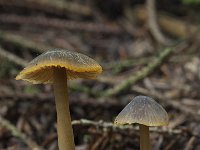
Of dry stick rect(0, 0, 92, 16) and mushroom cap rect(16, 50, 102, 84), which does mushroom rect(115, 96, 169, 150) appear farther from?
dry stick rect(0, 0, 92, 16)

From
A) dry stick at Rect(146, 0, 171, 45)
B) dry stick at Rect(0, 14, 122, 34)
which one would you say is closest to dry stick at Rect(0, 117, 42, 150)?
dry stick at Rect(0, 14, 122, 34)

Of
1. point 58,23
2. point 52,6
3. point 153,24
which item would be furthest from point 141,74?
point 52,6

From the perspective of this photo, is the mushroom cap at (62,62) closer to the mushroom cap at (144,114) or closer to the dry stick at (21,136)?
the mushroom cap at (144,114)

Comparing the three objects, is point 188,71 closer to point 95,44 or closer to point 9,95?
point 95,44

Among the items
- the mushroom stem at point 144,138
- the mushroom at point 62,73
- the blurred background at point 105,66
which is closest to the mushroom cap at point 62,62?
the mushroom at point 62,73

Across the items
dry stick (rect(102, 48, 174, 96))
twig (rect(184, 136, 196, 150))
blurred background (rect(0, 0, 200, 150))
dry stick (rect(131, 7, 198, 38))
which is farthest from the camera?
dry stick (rect(131, 7, 198, 38))

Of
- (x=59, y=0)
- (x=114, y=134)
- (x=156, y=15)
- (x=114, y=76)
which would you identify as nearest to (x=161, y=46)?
(x=156, y=15)
